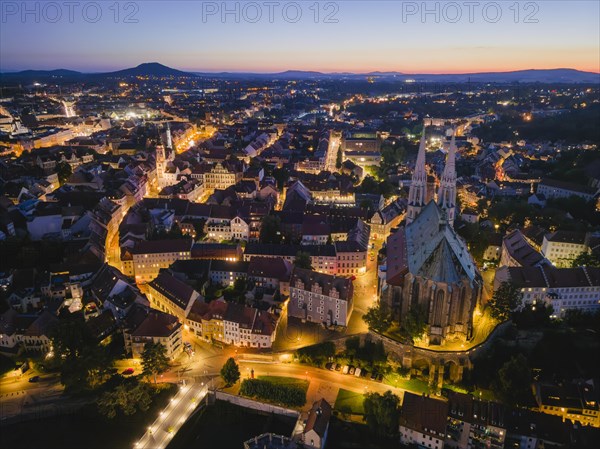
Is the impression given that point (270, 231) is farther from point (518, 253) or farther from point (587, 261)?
point (587, 261)

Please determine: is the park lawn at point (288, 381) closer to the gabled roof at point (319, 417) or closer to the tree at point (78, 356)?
the gabled roof at point (319, 417)

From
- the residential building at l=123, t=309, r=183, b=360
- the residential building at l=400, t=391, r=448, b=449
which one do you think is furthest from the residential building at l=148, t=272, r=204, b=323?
the residential building at l=400, t=391, r=448, b=449

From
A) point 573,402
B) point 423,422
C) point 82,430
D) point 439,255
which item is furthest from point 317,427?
point 573,402

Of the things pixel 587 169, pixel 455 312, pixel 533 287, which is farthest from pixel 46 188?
pixel 587 169

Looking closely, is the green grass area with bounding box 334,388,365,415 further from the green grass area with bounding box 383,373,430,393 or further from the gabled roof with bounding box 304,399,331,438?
the green grass area with bounding box 383,373,430,393

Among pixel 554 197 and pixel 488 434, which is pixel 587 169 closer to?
pixel 554 197

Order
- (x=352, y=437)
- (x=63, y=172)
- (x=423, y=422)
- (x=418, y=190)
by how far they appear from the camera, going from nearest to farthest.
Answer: (x=423, y=422) → (x=352, y=437) → (x=418, y=190) → (x=63, y=172)

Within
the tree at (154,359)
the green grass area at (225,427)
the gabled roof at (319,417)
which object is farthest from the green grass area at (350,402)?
the tree at (154,359)
